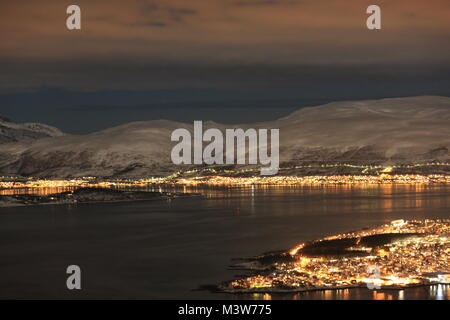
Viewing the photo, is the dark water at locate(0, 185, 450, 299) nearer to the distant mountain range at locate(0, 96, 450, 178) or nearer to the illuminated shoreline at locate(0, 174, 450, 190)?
the illuminated shoreline at locate(0, 174, 450, 190)

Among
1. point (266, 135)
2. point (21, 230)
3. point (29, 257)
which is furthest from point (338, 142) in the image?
point (29, 257)

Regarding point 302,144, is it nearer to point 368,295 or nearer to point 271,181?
point 271,181

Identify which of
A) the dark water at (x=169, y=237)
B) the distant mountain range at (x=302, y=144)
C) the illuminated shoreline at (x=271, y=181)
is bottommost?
the dark water at (x=169, y=237)

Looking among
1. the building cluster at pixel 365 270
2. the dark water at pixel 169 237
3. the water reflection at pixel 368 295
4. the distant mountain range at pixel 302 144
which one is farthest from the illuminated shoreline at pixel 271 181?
the water reflection at pixel 368 295

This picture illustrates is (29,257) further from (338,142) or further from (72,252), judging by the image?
(338,142)

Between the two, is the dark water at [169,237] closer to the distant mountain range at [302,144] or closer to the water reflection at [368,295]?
the water reflection at [368,295]

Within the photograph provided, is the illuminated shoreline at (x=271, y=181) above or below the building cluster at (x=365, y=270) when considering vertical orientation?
above
